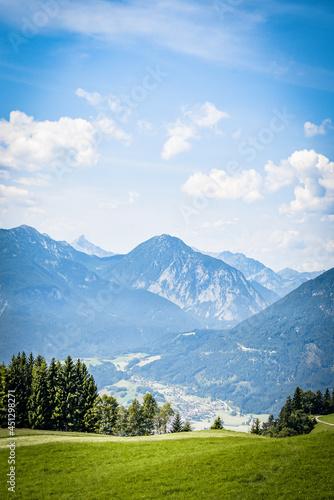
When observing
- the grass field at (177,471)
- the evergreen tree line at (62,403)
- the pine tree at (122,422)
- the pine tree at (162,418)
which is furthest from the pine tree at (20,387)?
the pine tree at (162,418)

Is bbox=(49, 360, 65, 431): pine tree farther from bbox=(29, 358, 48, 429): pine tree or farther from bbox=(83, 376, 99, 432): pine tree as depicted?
bbox=(83, 376, 99, 432): pine tree

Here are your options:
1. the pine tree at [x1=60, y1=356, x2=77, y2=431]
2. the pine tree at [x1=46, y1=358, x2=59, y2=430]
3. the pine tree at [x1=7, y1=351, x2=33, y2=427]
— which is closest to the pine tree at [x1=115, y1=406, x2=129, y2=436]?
the pine tree at [x1=60, y1=356, x2=77, y2=431]

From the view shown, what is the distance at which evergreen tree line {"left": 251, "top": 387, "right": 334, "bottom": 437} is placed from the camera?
115 metres

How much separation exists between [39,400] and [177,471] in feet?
162

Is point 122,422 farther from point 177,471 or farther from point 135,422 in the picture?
point 177,471

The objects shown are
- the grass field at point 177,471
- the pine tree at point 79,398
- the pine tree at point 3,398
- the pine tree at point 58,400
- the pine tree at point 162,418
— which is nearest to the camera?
the grass field at point 177,471

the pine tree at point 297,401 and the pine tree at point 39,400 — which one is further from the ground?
the pine tree at point 39,400

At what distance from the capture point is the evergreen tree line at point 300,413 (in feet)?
377

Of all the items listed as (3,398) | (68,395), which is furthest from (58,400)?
(3,398)

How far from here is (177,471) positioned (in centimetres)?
3447

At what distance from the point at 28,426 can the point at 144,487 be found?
5186 centimetres

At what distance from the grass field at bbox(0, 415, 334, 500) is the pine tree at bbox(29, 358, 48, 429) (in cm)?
2737

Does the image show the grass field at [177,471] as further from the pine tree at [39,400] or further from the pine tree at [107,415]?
the pine tree at [107,415]

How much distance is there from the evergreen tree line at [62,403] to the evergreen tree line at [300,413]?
4644 centimetres
